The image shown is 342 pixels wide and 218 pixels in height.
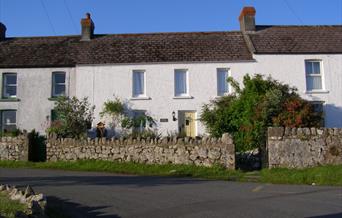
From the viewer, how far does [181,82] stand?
27688mm

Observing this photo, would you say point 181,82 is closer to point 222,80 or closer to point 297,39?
point 222,80

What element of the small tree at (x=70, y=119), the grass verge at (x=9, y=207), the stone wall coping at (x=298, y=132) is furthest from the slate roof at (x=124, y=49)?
the grass verge at (x=9, y=207)

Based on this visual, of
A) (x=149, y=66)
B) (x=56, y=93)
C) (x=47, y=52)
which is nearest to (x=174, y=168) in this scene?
(x=149, y=66)

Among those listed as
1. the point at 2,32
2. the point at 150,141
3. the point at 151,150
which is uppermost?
the point at 2,32

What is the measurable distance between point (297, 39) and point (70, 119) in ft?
52.1

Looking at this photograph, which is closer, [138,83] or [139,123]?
[139,123]

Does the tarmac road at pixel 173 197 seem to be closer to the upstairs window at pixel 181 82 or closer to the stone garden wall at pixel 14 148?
the stone garden wall at pixel 14 148

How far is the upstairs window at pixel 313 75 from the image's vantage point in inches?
1075

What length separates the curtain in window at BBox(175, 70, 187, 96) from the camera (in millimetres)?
27625

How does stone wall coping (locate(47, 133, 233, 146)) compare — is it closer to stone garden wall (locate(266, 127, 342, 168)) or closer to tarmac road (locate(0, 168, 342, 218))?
stone garden wall (locate(266, 127, 342, 168))

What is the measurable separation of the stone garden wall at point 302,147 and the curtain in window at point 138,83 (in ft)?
36.1

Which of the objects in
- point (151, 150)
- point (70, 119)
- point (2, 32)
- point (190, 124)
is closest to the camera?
point (151, 150)

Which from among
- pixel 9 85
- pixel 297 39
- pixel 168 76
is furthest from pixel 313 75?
pixel 9 85

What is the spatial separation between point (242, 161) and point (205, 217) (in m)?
11.6
